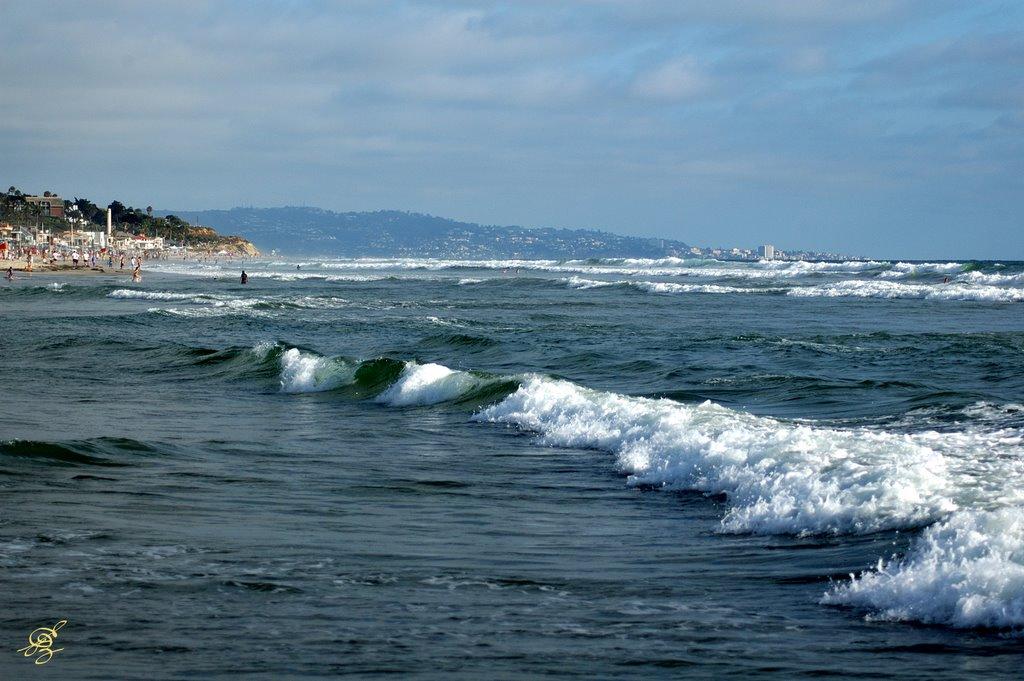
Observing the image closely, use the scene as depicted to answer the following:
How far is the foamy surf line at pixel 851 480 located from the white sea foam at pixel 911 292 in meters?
39.6

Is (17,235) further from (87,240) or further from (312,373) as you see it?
(312,373)

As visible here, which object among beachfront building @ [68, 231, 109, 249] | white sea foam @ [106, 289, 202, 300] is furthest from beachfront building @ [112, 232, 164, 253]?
white sea foam @ [106, 289, 202, 300]

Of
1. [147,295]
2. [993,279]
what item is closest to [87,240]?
[147,295]

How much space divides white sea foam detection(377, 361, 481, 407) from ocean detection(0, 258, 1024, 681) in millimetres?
85

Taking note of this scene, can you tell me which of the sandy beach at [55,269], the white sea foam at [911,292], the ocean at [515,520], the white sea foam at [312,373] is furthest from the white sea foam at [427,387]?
the sandy beach at [55,269]

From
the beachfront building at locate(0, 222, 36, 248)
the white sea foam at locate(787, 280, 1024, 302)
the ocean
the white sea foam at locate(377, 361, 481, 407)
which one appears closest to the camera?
the ocean

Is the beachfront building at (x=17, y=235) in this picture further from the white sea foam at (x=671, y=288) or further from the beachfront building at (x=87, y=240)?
the white sea foam at (x=671, y=288)

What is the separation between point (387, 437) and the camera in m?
14.8

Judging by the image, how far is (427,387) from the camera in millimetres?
19500

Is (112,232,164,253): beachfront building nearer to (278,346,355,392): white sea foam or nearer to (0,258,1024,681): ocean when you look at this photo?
(278,346,355,392): white sea foam

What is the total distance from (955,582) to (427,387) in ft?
43.7

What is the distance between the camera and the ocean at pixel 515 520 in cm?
610

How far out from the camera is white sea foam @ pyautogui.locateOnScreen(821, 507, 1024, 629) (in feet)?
21.3

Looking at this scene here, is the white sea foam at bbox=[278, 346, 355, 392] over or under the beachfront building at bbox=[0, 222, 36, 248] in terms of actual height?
under
